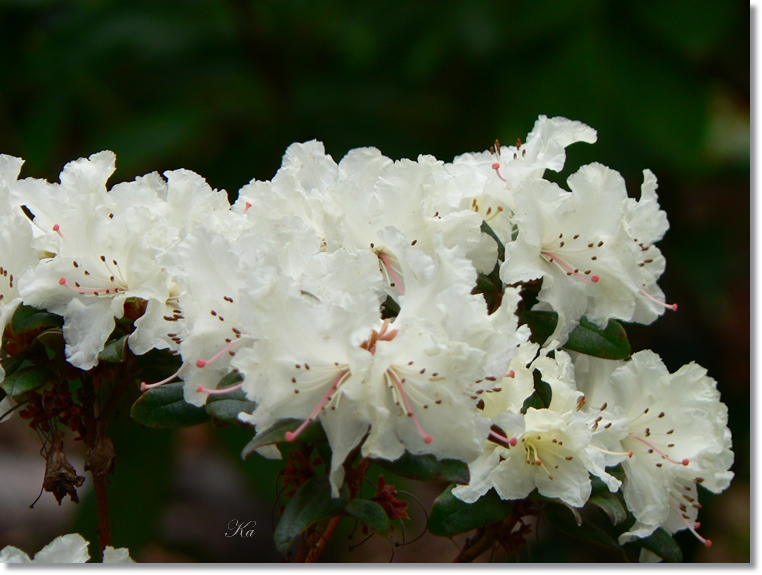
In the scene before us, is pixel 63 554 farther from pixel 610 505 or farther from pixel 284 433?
pixel 610 505

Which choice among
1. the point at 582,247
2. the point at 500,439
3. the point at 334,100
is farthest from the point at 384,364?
the point at 334,100

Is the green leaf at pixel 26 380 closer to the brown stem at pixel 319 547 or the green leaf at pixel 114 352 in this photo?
the green leaf at pixel 114 352

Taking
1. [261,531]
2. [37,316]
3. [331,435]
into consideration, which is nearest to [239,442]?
[261,531]

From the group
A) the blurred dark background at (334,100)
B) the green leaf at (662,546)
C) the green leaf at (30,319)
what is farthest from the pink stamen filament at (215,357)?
the blurred dark background at (334,100)

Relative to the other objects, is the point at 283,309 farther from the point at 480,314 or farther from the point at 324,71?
the point at 324,71

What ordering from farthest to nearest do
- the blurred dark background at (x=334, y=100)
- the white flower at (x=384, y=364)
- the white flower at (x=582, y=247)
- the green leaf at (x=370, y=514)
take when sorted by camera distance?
the blurred dark background at (x=334, y=100) < the white flower at (x=582, y=247) < the green leaf at (x=370, y=514) < the white flower at (x=384, y=364)

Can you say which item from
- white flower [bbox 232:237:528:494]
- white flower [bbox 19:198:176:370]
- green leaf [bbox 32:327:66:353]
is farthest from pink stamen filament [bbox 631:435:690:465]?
green leaf [bbox 32:327:66:353]

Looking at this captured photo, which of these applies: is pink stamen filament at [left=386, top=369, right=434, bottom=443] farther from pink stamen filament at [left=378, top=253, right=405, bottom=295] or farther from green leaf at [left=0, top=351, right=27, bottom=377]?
green leaf at [left=0, top=351, right=27, bottom=377]
